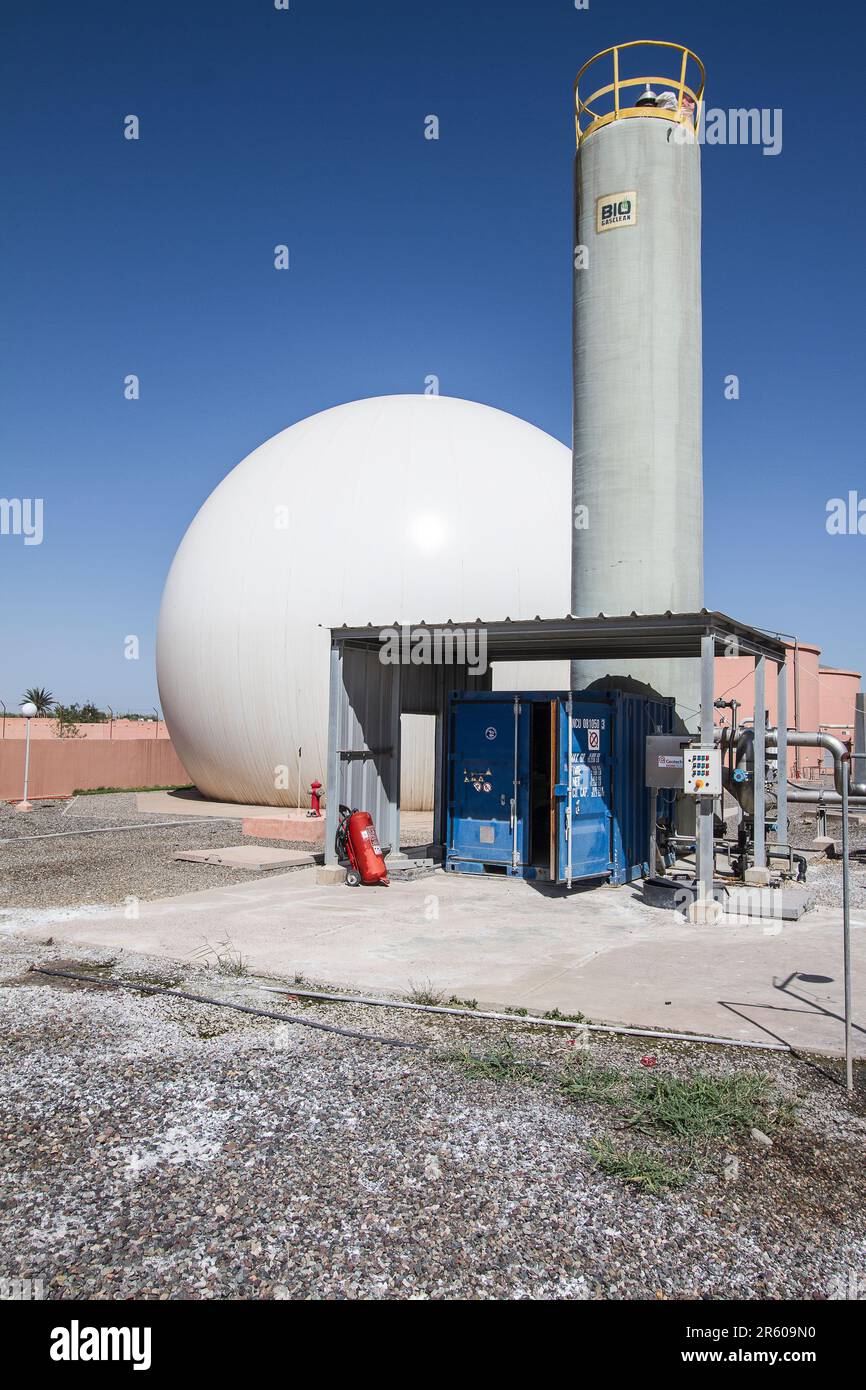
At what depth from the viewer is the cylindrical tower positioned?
47.5 feet

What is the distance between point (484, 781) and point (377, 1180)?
8553mm

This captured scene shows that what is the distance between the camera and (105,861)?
14641mm

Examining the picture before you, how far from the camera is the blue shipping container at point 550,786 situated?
1135 centimetres

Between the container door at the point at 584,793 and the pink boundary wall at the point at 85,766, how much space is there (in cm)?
2010

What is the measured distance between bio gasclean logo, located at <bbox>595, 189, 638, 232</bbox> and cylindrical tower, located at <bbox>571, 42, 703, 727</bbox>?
2cm

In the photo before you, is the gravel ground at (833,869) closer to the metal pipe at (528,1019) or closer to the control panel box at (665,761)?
the control panel box at (665,761)

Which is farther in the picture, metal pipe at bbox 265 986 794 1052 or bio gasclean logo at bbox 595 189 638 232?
bio gasclean logo at bbox 595 189 638 232

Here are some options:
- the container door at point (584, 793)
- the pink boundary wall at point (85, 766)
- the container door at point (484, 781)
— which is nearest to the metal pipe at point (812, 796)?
the container door at point (584, 793)

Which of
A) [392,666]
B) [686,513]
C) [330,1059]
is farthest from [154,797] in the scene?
[330,1059]

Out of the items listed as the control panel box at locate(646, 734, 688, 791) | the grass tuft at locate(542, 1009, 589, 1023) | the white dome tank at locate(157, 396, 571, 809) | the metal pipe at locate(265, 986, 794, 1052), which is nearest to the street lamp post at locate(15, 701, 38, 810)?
the white dome tank at locate(157, 396, 571, 809)

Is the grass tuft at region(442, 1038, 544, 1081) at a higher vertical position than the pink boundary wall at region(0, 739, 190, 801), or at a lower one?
lower

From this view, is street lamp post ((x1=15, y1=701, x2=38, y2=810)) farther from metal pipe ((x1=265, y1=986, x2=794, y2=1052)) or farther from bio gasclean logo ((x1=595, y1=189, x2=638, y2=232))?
metal pipe ((x1=265, y1=986, x2=794, y2=1052))

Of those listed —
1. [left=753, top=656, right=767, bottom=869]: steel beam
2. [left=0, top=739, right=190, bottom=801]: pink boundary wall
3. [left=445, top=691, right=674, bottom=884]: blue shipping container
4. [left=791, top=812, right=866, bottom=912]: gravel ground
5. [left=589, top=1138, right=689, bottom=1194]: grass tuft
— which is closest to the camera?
[left=589, top=1138, right=689, bottom=1194]: grass tuft

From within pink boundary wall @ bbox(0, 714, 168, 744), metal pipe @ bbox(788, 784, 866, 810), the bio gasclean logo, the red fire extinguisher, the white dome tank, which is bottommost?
the red fire extinguisher
